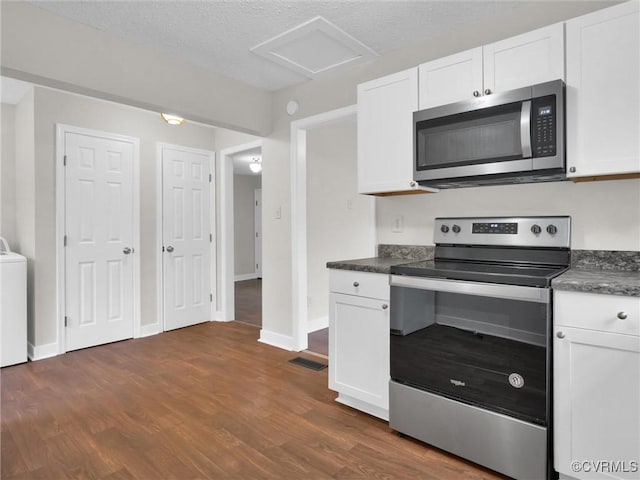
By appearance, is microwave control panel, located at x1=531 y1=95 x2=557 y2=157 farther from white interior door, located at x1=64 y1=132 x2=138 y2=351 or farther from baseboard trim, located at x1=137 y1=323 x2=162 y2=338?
baseboard trim, located at x1=137 y1=323 x2=162 y2=338

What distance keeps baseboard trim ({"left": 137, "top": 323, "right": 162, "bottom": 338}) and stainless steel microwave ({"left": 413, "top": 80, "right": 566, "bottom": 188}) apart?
11.1 ft

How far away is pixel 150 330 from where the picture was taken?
13.7 feet

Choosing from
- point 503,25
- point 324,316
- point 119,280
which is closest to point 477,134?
point 503,25

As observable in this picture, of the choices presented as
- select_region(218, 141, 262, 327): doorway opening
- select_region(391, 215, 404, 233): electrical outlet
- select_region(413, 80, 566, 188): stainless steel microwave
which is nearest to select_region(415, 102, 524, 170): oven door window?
select_region(413, 80, 566, 188): stainless steel microwave

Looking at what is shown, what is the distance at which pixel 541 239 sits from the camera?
2066 mm

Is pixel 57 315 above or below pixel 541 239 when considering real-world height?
below

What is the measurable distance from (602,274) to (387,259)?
125 centimetres

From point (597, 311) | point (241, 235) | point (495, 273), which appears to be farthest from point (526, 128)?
point (241, 235)

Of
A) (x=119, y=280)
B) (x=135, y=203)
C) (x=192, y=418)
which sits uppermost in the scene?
(x=135, y=203)

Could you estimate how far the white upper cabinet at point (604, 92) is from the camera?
167 cm

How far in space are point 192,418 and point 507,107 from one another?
252 cm

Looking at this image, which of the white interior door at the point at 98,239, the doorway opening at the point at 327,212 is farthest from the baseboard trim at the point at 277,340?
the white interior door at the point at 98,239

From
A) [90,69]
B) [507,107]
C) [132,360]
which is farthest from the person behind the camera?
[132,360]

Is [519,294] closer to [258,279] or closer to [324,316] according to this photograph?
[324,316]
